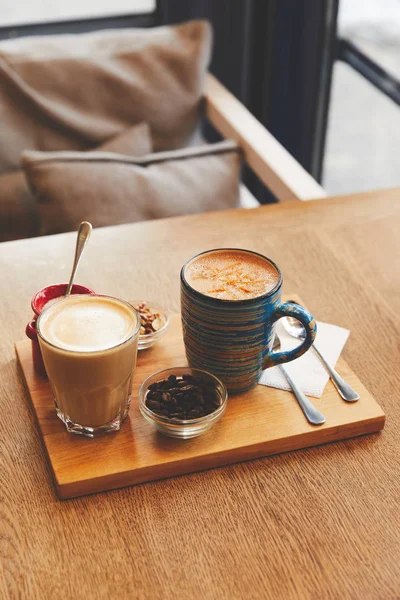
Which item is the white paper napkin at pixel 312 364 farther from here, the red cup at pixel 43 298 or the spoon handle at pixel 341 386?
the red cup at pixel 43 298

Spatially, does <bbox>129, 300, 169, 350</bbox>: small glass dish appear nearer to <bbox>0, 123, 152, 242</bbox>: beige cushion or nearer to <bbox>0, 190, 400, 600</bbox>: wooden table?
<bbox>0, 190, 400, 600</bbox>: wooden table

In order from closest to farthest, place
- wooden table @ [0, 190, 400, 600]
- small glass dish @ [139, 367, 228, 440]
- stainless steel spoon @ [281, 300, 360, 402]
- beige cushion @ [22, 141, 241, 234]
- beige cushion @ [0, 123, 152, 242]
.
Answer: wooden table @ [0, 190, 400, 600]
small glass dish @ [139, 367, 228, 440]
stainless steel spoon @ [281, 300, 360, 402]
beige cushion @ [22, 141, 241, 234]
beige cushion @ [0, 123, 152, 242]

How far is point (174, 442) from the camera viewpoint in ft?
2.89

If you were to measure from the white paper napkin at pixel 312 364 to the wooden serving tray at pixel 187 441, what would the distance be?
0.05ft

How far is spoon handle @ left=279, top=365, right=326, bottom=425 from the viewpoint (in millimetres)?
910

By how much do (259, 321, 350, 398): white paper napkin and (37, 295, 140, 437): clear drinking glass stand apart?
8.2 inches

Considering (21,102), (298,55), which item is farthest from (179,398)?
(298,55)

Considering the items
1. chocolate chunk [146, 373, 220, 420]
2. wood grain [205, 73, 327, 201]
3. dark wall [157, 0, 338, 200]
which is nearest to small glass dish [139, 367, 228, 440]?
chocolate chunk [146, 373, 220, 420]

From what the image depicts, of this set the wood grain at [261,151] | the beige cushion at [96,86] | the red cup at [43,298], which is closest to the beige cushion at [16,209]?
the beige cushion at [96,86]

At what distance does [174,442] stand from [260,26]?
6.64 feet

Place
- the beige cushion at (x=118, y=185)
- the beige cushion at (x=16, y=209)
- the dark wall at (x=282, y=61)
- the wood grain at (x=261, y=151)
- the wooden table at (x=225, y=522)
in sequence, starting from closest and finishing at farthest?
the wooden table at (x=225, y=522) < the wood grain at (x=261, y=151) < the beige cushion at (x=118, y=185) < the beige cushion at (x=16, y=209) < the dark wall at (x=282, y=61)

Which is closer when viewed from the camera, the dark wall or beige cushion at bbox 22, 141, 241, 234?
beige cushion at bbox 22, 141, 241, 234

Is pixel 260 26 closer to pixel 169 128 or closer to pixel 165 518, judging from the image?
pixel 169 128

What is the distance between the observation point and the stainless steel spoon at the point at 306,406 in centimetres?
91
